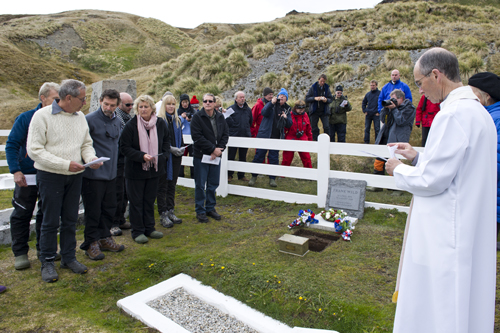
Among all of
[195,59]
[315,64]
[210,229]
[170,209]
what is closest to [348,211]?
[210,229]

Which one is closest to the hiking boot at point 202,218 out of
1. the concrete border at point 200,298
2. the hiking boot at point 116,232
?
the hiking boot at point 116,232

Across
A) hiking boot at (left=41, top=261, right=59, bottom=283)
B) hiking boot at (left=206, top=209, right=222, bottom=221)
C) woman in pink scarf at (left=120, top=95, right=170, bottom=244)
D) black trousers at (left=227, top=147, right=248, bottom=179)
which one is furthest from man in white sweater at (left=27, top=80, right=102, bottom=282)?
black trousers at (left=227, top=147, right=248, bottom=179)

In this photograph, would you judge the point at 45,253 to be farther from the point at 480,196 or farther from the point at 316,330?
the point at 480,196

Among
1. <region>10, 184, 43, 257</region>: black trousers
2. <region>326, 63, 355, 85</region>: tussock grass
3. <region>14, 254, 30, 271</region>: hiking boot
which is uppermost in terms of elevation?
<region>326, 63, 355, 85</region>: tussock grass

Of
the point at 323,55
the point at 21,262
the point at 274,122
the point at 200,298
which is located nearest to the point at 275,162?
the point at 274,122

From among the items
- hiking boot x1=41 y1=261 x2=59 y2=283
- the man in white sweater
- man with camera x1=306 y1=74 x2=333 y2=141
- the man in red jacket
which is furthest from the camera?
man with camera x1=306 y1=74 x2=333 y2=141

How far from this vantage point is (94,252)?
4328mm

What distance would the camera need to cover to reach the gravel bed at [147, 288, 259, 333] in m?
3.09

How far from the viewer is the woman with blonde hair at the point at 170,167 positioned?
5.70 metres

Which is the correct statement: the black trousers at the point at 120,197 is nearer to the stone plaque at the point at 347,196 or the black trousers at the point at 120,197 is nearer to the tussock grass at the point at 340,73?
the stone plaque at the point at 347,196

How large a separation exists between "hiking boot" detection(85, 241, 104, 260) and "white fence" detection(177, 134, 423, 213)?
10.7ft

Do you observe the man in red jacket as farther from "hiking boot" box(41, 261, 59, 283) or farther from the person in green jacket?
"hiking boot" box(41, 261, 59, 283)

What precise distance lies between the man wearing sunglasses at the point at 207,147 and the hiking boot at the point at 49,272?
95.6 inches

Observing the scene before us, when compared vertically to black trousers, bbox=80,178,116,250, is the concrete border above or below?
below
